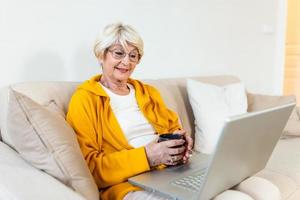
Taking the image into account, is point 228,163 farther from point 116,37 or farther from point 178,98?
point 178,98

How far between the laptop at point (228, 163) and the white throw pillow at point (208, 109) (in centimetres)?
57

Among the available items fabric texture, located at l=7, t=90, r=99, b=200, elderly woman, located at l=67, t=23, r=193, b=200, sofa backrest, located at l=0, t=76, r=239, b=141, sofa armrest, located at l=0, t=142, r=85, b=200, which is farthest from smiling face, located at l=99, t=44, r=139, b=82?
sofa armrest, located at l=0, t=142, r=85, b=200

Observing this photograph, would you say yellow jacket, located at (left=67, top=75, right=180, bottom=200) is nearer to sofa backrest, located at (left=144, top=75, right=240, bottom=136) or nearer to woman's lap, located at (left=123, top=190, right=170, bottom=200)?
woman's lap, located at (left=123, top=190, right=170, bottom=200)

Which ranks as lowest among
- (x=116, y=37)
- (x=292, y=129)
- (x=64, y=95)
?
(x=292, y=129)

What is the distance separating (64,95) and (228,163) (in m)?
0.78

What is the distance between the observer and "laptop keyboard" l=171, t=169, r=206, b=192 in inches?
44.1

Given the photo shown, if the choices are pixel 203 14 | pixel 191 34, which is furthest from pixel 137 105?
pixel 203 14

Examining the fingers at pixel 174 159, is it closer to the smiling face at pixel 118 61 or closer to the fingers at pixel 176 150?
the fingers at pixel 176 150

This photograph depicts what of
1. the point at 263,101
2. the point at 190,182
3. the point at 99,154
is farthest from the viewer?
the point at 263,101

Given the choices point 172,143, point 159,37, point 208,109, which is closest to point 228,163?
point 172,143

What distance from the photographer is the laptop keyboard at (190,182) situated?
3.68 feet

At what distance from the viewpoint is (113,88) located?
1541mm

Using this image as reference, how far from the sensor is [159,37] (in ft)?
7.58

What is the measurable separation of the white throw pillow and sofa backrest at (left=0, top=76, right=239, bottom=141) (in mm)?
76
